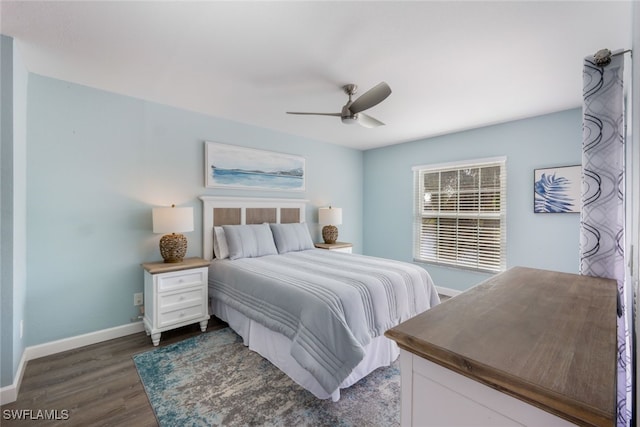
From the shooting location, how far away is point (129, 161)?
2.90 m

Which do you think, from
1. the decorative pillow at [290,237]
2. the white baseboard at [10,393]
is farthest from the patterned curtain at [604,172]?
the white baseboard at [10,393]

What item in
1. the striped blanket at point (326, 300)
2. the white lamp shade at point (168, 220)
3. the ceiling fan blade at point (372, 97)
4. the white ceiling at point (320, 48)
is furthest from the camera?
the white lamp shade at point (168, 220)

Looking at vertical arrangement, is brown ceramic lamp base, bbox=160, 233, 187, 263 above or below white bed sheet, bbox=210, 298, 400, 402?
above

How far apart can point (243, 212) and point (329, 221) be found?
1404mm

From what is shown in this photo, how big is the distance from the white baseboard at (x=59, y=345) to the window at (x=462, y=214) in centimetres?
406

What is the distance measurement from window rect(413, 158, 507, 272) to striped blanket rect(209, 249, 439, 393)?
1.78 meters

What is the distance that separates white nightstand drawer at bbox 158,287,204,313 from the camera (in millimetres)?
2631

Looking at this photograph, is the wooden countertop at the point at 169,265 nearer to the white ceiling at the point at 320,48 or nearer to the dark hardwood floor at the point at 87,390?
the dark hardwood floor at the point at 87,390

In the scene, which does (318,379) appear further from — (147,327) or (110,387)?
(147,327)

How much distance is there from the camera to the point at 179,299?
274 centimetres

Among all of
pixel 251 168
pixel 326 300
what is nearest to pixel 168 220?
pixel 251 168

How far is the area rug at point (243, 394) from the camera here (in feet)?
5.60

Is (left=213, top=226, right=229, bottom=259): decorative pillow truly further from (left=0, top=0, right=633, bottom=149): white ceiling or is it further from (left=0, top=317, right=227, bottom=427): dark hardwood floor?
(left=0, top=0, right=633, bottom=149): white ceiling

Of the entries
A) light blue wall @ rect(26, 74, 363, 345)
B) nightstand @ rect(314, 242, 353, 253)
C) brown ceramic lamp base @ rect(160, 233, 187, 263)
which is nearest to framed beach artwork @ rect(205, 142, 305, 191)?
light blue wall @ rect(26, 74, 363, 345)
